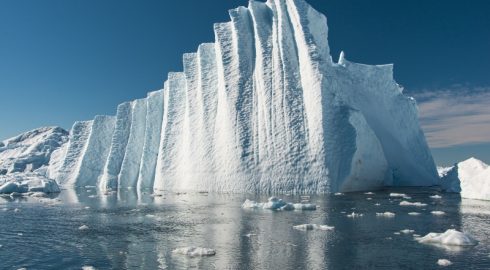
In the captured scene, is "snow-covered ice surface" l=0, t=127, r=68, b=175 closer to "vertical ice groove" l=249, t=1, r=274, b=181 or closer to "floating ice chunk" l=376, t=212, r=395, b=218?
"vertical ice groove" l=249, t=1, r=274, b=181

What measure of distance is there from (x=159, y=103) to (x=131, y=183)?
7.81 m

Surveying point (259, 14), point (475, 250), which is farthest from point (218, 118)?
point (475, 250)

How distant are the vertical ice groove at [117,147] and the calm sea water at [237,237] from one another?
20.7 meters

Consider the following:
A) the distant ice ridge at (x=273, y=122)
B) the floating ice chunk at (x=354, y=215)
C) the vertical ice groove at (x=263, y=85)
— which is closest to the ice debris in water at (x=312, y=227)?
the floating ice chunk at (x=354, y=215)

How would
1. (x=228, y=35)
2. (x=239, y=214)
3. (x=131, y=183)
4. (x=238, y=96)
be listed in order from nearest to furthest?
(x=239, y=214) → (x=238, y=96) → (x=228, y=35) → (x=131, y=183)

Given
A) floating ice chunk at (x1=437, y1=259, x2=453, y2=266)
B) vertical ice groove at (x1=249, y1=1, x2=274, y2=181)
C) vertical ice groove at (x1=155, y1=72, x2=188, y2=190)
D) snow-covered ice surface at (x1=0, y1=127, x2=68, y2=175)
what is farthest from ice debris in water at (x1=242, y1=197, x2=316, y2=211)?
snow-covered ice surface at (x1=0, y1=127, x2=68, y2=175)

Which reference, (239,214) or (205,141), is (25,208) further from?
(205,141)

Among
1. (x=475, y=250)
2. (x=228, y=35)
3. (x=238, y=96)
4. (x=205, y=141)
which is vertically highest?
(x=228, y=35)

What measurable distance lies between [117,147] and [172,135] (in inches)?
344

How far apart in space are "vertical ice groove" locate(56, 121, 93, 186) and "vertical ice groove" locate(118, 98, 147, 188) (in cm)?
659

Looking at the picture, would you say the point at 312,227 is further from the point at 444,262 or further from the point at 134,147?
the point at 134,147

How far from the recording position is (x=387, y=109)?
3766 centimetres

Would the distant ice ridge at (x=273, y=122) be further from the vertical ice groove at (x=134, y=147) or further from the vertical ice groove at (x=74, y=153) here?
the vertical ice groove at (x=74, y=153)

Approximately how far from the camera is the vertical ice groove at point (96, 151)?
4488 centimetres
